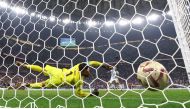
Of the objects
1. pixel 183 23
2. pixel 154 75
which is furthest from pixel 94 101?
pixel 183 23

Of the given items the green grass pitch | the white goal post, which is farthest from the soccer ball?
the white goal post

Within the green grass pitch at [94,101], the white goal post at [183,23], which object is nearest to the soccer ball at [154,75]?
the green grass pitch at [94,101]

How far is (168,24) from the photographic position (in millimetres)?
13992

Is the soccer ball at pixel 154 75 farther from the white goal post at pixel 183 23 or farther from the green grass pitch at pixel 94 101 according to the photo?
the white goal post at pixel 183 23

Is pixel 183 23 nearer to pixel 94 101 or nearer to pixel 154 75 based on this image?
pixel 154 75

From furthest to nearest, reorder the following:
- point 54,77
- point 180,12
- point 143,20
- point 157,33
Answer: point 157,33 < point 143,20 < point 54,77 < point 180,12

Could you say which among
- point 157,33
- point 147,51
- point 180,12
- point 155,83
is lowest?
point 155,83

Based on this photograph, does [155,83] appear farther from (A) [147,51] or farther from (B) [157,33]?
(B) [157,33]

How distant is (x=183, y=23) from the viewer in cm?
180

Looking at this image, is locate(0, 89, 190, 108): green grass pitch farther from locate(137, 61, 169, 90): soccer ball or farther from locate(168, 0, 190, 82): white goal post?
locate(168, 0, 190, 82): white goal post

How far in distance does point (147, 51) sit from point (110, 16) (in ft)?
10.3

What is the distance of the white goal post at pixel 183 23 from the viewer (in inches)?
64.2

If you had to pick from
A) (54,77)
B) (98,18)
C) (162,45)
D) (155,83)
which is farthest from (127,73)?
(155,83)

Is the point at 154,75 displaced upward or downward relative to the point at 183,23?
downward
